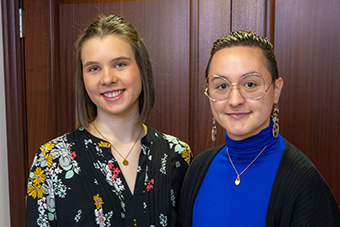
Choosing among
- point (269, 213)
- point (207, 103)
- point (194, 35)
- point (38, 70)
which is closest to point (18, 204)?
point (38, 70)

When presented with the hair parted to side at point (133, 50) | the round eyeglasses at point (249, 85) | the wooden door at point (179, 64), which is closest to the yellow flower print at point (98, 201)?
the hair parted to side at point (133, 50)

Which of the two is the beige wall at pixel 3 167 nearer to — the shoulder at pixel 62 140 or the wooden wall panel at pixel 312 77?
the shoulder at pixel 62 140

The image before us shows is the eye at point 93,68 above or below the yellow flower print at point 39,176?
above

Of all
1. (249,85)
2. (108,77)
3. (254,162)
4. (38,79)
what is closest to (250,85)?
(249,85)

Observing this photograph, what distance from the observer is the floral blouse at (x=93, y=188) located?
4.13 ft

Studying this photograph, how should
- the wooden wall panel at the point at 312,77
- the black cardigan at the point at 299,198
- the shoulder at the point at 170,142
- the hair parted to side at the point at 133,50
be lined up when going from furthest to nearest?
1. the wooden wall panel at the point at 312,77
2. the shoulder at the point at 170,142
3. the hair parted to side at the point at 133,50
4. the black cardigan at the point at 299,198

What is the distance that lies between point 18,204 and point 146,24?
3.49ft

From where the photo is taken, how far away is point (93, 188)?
4.23 ft

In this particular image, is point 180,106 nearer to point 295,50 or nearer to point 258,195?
point 295,50

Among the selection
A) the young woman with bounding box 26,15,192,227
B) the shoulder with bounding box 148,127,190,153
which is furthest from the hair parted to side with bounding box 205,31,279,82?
the shoulder with bounding box 148,127,190,153

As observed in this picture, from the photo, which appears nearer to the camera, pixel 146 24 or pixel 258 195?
pixel 258 195

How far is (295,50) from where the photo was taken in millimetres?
1696

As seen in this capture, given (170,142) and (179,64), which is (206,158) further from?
(179,64)

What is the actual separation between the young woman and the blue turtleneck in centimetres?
19
